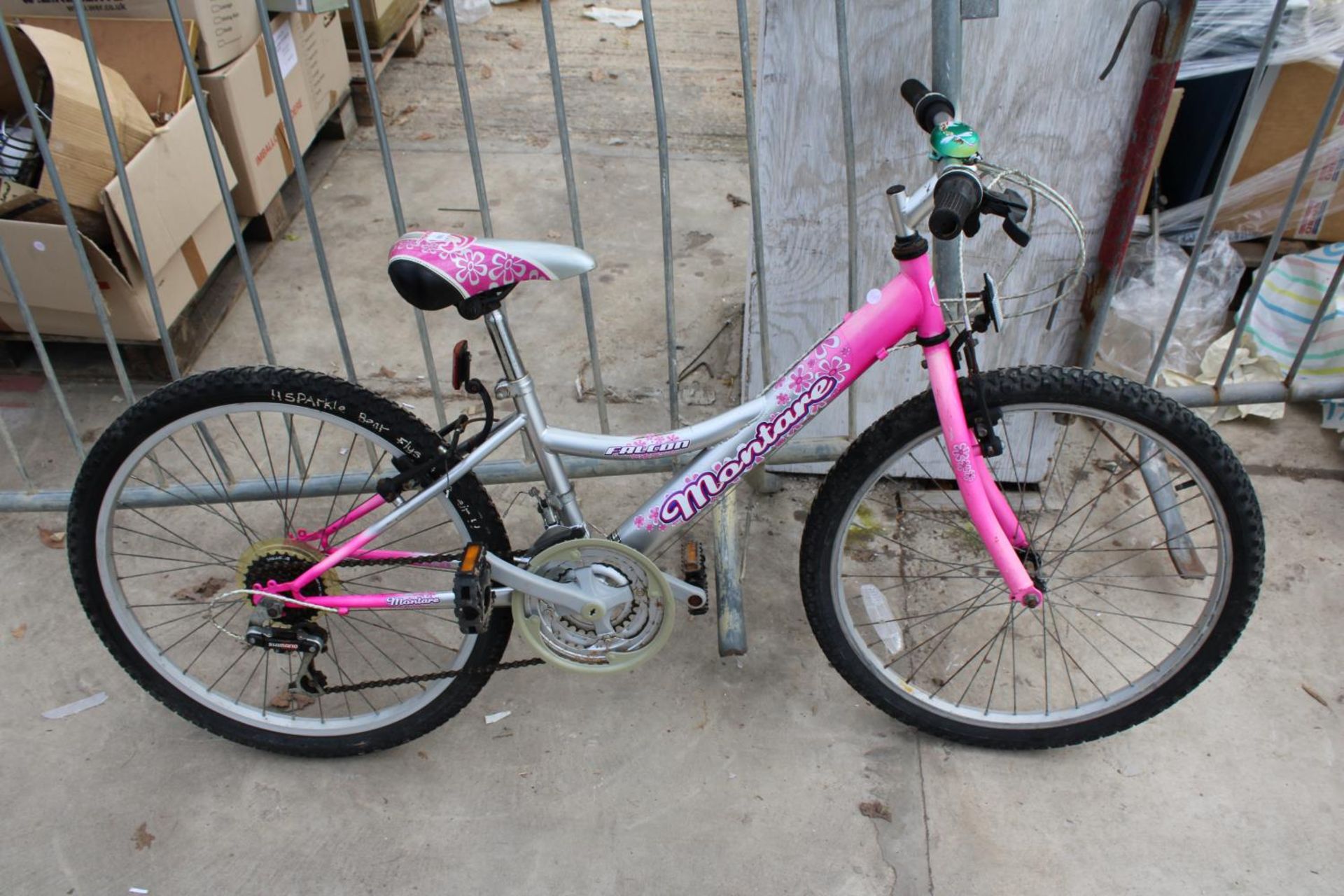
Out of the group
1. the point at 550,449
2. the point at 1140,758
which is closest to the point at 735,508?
the point at 550,449

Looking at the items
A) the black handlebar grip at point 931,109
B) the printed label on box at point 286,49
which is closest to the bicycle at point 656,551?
the black handlebar grip at point 931,109

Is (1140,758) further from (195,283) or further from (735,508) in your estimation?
(195,283)

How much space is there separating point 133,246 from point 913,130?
7.61 feet

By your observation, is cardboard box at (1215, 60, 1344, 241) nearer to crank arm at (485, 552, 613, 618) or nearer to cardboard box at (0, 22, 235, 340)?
crank arm at (485, 552, 613, 618)

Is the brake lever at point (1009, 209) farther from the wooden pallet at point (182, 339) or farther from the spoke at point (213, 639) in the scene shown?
the wooden pallet at point (182, 339)

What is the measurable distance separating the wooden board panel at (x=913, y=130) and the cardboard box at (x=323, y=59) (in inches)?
97.8

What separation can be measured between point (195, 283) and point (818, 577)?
8.12ft

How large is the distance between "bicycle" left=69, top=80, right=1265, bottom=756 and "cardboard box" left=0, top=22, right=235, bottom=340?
71cm

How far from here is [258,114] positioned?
12.3ft

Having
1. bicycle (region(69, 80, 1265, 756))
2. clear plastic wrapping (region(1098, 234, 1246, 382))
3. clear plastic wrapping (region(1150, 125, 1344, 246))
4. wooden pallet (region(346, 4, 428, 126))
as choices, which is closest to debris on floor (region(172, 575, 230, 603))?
bicycle (region(69, 80, 1265, 756))

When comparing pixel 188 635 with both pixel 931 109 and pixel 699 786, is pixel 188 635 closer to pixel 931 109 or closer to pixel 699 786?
pixel 699 786

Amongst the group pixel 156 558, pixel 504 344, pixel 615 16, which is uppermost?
pixel 504 344

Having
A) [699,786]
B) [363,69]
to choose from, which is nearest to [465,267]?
[699,786]

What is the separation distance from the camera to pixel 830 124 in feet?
8.35
